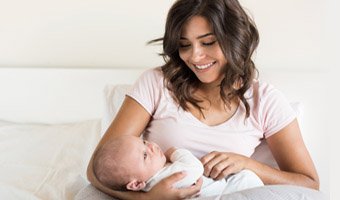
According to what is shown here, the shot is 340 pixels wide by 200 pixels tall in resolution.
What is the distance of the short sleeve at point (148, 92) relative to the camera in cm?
135

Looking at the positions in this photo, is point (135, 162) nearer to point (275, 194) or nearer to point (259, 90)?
point (275, 194)

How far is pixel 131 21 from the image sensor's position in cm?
193

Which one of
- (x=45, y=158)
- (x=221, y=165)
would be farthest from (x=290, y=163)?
(x=45, y=158)

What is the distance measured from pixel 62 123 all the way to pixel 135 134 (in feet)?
2.59

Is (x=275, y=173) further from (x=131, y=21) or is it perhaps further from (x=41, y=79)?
(x=41, y=79)

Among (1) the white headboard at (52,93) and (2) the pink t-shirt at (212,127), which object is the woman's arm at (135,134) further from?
(1) the white headboard at (52,93)

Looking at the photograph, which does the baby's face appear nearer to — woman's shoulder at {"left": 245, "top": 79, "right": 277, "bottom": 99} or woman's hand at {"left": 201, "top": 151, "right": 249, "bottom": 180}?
woman's hand at {"left": 201, "top": 151, "right": 249, "bottom": 180}

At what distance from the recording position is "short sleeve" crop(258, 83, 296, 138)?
1316mm

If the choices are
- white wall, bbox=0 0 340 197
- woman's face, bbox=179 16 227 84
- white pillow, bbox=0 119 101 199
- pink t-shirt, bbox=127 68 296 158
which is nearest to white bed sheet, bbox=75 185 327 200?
pink t-shirt, bbox=127 68 296 158

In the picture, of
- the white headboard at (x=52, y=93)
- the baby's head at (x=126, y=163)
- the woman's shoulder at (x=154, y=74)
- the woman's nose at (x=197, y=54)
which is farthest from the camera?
the white headboard at (x=52, y=93)

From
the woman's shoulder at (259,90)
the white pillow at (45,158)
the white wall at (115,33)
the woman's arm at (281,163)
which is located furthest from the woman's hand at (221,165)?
the white wall at (115,33)

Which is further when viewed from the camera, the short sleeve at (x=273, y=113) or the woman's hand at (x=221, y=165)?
the short sleeve at (x=273, y=113)

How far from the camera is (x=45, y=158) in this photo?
170 cm

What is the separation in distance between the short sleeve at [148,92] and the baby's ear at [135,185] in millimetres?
308
